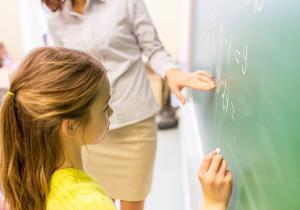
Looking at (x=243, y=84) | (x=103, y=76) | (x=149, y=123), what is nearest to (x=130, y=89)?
(x=149, y=123)

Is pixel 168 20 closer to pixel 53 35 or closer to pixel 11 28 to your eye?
pixel 11 28

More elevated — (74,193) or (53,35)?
(53,35)

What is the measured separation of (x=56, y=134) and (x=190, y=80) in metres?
0.51

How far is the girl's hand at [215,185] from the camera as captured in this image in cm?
89

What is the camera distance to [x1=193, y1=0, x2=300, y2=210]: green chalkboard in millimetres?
609

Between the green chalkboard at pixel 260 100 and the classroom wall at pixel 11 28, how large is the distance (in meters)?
2.96

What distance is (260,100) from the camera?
0.77 meters

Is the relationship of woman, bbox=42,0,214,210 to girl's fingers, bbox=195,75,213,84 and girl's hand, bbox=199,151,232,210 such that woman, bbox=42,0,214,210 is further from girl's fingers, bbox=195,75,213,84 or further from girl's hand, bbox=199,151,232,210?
girl's hand, bbox=199,151,232,210

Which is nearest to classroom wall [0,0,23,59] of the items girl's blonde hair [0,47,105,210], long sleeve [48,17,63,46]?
long sleeve [48,17,63,46]

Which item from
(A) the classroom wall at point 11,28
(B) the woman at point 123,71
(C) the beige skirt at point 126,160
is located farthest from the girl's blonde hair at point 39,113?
(A) the classroom wall at point 11,28

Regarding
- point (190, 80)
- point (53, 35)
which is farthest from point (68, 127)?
point (53, 35)

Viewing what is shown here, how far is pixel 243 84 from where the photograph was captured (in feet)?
2.97

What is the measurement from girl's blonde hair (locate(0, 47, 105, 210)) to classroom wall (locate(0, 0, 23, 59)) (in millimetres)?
3061

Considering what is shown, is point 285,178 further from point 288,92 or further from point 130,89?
point 130,89
